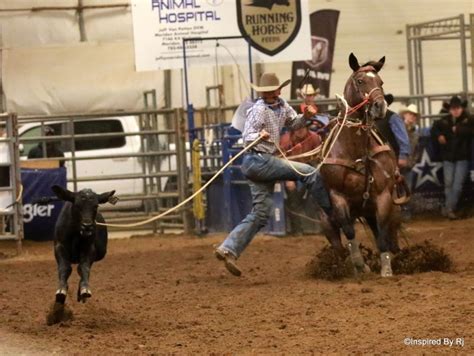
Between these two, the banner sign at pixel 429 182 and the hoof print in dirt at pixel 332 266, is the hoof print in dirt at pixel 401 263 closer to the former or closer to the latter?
the hoof print in dirt at pixel 332 266

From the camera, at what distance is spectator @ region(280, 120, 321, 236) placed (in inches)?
497

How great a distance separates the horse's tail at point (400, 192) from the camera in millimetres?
10234

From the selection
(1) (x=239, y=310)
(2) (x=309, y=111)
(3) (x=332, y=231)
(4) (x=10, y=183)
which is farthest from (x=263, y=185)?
(4) (x=10, y=183)

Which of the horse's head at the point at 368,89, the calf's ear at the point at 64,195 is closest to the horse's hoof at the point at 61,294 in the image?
the calf's ear at the point at 64,195

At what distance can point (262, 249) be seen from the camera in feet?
44.4

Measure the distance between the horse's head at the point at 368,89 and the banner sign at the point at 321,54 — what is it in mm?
10255

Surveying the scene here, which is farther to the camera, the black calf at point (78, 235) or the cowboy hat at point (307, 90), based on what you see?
the cowboy hat at point (307, 90)

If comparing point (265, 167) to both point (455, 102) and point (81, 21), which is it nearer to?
point (455, 102)

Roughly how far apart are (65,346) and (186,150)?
8.98m

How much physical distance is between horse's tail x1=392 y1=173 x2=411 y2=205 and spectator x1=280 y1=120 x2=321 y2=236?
1.36 m

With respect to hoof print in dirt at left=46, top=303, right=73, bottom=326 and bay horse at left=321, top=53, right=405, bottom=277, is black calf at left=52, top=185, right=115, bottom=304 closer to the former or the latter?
hoof print in dirt at left=46, top=303, right=73, bottom=326

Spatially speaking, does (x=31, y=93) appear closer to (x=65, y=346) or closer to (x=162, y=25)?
(x=162, y=25)

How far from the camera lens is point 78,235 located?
27.3 ft

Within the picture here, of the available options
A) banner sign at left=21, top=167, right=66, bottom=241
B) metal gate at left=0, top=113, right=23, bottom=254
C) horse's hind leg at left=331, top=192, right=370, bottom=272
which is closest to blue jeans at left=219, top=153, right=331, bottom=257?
horse's hind leg at left=331, top=192, right=370, bottom=272
